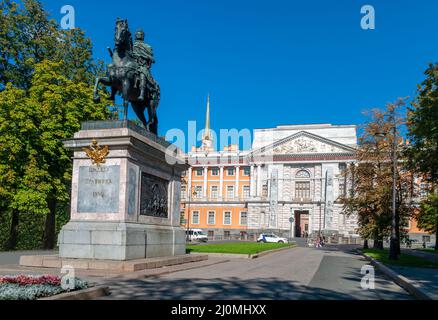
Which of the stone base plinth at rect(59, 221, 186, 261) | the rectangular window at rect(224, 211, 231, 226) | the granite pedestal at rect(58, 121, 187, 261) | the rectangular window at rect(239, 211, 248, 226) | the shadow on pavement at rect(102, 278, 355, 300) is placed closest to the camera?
the shadow on pavement at rect(102, 278, 355, 300)

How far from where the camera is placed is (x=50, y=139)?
2539cm

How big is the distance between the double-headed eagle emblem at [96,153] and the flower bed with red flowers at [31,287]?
559 centimetres

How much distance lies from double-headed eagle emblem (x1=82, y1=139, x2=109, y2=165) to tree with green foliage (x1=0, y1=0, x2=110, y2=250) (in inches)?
468

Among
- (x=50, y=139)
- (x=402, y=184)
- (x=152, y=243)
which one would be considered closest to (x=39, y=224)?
(x=50, y=139)

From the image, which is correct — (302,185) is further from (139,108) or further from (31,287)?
(31,287)

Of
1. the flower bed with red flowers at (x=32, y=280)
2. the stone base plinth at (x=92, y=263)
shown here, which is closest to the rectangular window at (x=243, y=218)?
the stone base plinth at (x=92, y=263)

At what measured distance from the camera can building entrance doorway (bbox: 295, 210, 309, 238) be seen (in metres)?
84.5

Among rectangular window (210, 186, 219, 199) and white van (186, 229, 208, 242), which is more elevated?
rectangular window (210, 186, 219, 199)

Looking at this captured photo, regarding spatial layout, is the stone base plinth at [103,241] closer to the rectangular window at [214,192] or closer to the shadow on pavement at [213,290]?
the shadow on pavement at [213,290]

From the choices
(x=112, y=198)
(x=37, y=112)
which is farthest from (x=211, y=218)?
(x=112, y=198)

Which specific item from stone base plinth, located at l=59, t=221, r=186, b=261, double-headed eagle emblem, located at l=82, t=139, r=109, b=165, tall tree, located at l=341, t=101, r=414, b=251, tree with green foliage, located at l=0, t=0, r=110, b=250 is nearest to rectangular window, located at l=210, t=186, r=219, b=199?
tall tree, located at l=341, t=101, r=414, b=251

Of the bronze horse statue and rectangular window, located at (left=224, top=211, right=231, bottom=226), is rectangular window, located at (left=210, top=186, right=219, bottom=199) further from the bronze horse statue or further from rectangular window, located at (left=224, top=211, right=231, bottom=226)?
the bronze horse statue

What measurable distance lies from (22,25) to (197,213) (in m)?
63.4
